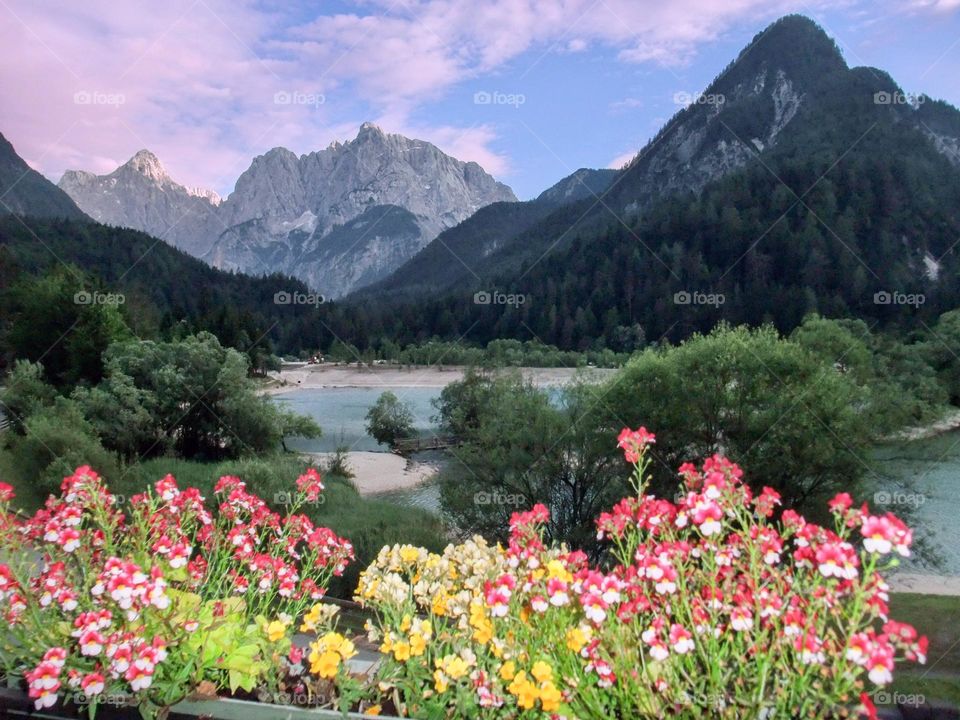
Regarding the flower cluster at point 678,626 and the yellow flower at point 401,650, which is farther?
the yellow flower at point 401,650

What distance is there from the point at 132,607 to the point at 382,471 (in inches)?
1041

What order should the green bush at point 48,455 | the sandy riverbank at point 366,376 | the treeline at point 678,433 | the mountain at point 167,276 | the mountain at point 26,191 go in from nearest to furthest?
1. the treeline at point 678,433
2. the green bush at point 48,455
3. the sandy riverbank at point 366,376
4. the mountain at point 167,276
5. the mountain at point 26,191

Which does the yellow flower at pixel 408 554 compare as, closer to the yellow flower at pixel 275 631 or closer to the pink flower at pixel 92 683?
the yellow flower at pixel 275 631

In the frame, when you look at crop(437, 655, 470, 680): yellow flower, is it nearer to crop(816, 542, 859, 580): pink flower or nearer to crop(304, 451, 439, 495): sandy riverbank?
crop(816, 542, 859, 580): pink flower

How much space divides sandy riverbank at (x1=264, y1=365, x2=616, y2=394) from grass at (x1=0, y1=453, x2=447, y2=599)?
109ft

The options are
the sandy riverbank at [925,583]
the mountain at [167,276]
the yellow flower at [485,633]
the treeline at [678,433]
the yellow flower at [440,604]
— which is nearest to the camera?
the yellow flower at [485,633]

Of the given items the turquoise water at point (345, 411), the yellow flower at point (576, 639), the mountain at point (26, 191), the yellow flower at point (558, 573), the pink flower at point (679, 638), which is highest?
the mountain at point (26, 191)

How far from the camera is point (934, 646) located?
1139 cm

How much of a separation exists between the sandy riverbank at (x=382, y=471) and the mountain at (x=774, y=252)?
1433 inches

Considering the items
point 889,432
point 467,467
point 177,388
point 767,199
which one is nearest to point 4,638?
point 467,467

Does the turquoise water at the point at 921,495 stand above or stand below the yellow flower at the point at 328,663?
below

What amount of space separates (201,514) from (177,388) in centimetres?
2235

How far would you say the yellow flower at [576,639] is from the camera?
1.95 m

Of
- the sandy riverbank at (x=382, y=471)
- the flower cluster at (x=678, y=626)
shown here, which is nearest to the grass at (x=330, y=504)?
the sandy riverbank at (x=382, y=471)
